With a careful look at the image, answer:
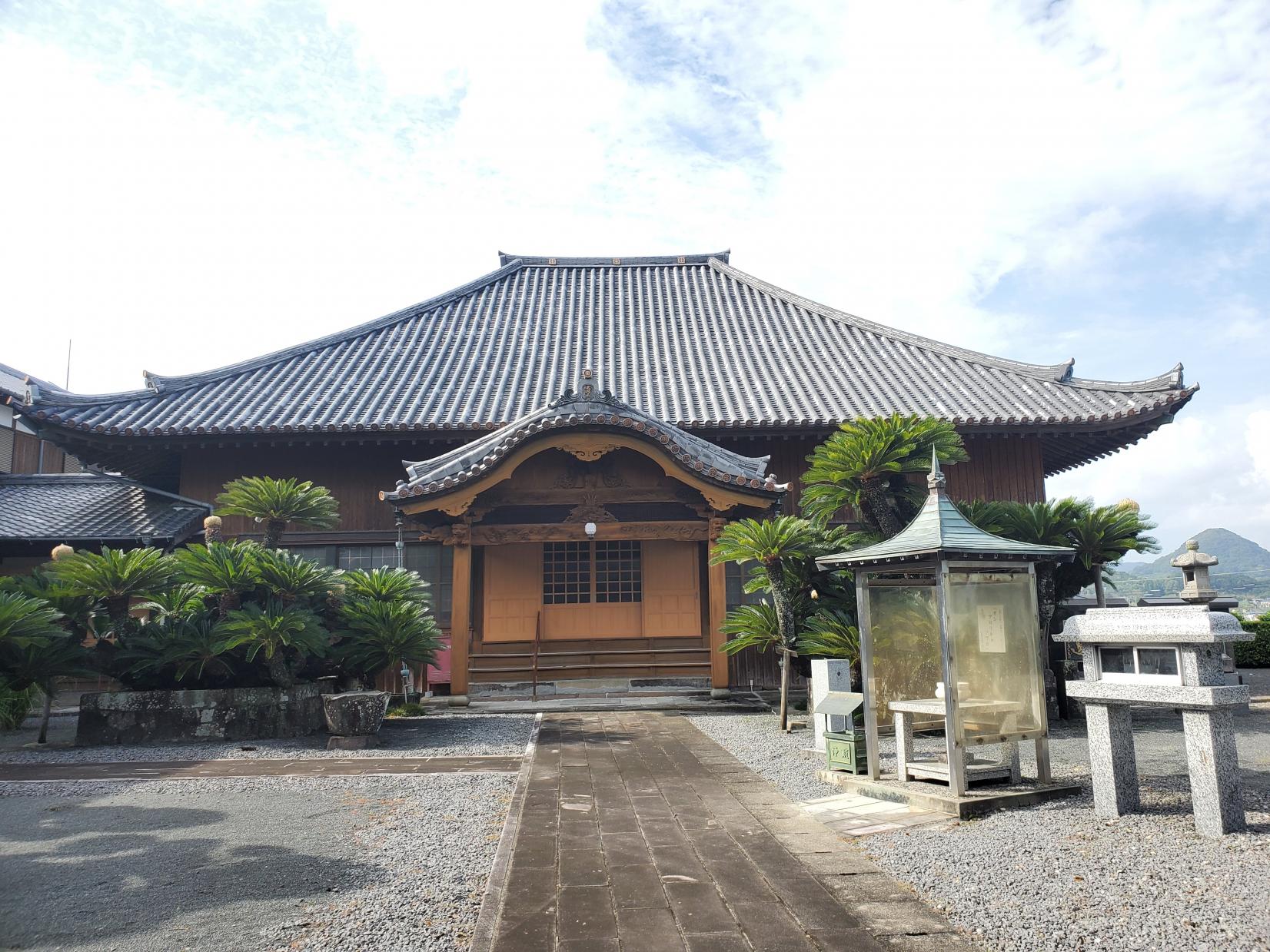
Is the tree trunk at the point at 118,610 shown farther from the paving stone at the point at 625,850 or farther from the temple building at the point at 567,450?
the paving stone at the point at 625,850

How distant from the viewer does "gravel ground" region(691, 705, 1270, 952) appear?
12.2 ft

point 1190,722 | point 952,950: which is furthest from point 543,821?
point 1190,722

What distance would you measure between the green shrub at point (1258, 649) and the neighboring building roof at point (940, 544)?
380 inches

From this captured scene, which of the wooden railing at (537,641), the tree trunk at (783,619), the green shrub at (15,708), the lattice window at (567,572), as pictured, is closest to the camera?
the tree trunk at (783,619)

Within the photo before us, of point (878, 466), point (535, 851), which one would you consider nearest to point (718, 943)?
point (535, 851)

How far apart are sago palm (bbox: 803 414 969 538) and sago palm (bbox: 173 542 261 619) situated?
6.77m

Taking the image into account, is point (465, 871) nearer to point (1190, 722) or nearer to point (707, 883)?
point (707, 883)

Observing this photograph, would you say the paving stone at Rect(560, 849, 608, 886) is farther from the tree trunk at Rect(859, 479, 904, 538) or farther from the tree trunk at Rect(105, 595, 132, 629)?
the tree trunk at Rect(105, 595, 132, 629)

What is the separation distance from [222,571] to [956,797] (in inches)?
314

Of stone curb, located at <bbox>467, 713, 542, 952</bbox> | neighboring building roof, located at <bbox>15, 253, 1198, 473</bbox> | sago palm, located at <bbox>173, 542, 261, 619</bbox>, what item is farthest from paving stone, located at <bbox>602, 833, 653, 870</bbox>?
neighboring building roof, located at <bbox>15, 253, 1198, 473</bbox>

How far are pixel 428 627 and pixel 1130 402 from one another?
39.8 feet

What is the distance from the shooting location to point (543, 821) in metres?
5.78

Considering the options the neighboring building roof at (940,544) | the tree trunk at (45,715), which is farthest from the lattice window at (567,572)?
the neighboring building roof at (940,544)

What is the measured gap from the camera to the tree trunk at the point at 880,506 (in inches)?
387
